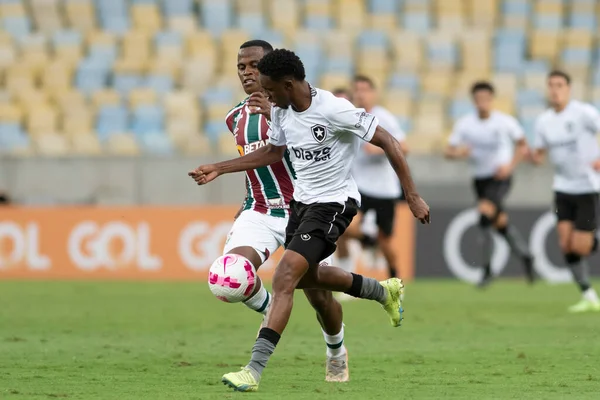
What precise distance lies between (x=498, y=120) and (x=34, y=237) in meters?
7.72

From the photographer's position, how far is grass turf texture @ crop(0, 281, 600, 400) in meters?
7.11

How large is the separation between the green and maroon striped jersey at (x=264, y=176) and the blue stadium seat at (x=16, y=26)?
17.3 m

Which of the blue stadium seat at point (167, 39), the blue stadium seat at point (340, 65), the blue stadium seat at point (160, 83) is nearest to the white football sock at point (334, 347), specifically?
the blue stadium seat at point (160, 83)

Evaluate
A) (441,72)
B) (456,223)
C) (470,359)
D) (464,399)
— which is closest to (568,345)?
(470,359)

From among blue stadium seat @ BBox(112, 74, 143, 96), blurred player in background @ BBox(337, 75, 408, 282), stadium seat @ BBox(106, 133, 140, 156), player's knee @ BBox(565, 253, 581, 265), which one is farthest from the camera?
blue stadium seat @ BBox(112, 74, 143, 96)

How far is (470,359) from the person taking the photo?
8727 mm

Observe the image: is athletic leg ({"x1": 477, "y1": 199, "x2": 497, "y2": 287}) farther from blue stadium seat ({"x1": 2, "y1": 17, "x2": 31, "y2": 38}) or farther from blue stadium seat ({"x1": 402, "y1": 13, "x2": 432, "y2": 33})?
blue stadium seat ({"x1": 2, "y1": 17, "x2": 31, "y2": 38})

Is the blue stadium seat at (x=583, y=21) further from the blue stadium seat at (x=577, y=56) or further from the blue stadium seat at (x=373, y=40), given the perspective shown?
the blue stadium seat at (x=373, y=40)

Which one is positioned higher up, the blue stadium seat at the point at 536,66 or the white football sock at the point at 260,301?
the blue stadium seat at the point at 536,66

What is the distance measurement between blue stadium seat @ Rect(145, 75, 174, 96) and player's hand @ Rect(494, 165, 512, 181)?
850 centimetres

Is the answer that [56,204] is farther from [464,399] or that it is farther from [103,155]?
[464,399]

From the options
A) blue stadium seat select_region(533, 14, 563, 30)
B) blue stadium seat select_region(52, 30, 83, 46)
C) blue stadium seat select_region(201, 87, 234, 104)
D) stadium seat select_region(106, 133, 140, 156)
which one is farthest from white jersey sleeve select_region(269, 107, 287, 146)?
blue stadium seat select_region(533, 14, 563, 30)

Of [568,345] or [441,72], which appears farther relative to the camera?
[441,72]

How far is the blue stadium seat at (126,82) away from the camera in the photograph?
23.3m
